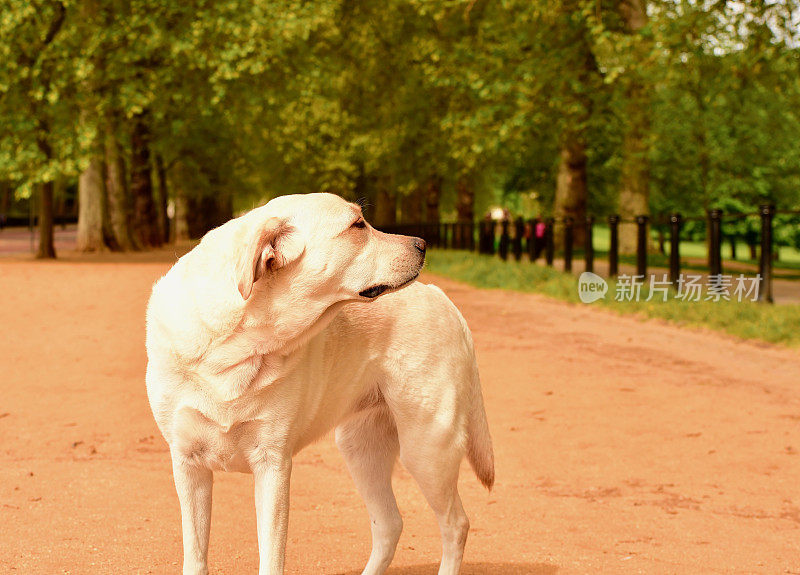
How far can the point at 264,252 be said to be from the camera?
10.3 ft

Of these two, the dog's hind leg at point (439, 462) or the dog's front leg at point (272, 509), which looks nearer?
the dog's front leg at point (272, 509)

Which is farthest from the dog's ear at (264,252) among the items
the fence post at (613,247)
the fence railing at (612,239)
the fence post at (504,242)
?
the fence post at (504,242)

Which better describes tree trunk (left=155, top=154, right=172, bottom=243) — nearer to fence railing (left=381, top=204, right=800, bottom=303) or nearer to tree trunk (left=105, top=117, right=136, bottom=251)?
tree trunk (left=105, top=117, right=136, bottom=251)

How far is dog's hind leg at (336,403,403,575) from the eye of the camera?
13.4 feet

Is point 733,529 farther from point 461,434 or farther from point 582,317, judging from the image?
point 582,317

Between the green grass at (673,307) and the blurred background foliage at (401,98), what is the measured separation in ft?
9.93

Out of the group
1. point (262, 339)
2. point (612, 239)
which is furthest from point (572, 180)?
point (262, 339)

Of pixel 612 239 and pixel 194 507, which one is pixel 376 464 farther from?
pixel 612 239

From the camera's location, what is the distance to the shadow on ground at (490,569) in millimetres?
4441

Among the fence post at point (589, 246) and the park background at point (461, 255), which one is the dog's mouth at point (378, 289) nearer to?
the park background at point (461, 255)

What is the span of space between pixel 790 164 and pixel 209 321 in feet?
137

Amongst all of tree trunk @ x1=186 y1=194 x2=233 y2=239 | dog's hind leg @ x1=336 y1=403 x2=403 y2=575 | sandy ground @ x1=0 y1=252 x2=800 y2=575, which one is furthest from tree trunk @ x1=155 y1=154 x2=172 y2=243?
dog's hind leg @ x1=336 y1=403 x2=403 y2=575

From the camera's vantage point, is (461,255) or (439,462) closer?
(439,462)

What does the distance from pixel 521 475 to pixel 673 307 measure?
8.70m
